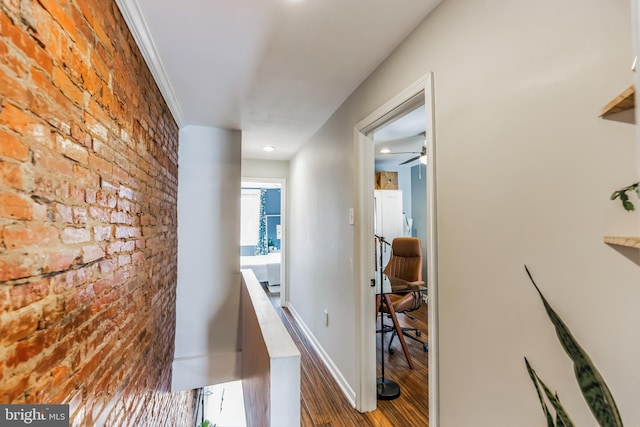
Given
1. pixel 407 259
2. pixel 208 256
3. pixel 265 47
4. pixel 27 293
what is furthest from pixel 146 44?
pixel 407 259

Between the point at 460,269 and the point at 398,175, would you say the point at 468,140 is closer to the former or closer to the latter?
the point at 460,269

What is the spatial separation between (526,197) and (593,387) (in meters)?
0.52

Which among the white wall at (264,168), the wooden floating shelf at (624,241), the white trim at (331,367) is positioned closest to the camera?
the wooden floating shelf at (624,241)

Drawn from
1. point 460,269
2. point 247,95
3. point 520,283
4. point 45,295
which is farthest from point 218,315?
point 520,283

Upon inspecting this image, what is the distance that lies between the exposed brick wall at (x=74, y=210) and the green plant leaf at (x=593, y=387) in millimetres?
1299

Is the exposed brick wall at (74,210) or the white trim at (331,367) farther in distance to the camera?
the white trim at (331,367)

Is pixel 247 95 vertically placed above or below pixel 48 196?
above

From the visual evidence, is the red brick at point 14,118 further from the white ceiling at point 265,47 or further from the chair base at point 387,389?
the chair base at point 387,389

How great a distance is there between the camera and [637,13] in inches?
21.5

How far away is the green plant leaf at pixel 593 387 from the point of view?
61 cm

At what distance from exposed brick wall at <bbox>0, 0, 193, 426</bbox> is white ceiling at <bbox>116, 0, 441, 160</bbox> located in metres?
0.19

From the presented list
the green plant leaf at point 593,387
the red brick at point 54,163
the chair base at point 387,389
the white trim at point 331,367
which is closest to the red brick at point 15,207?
the red brick at point 54,163

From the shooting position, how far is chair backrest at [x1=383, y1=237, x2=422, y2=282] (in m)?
3.35

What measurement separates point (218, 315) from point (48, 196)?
2547 mm
